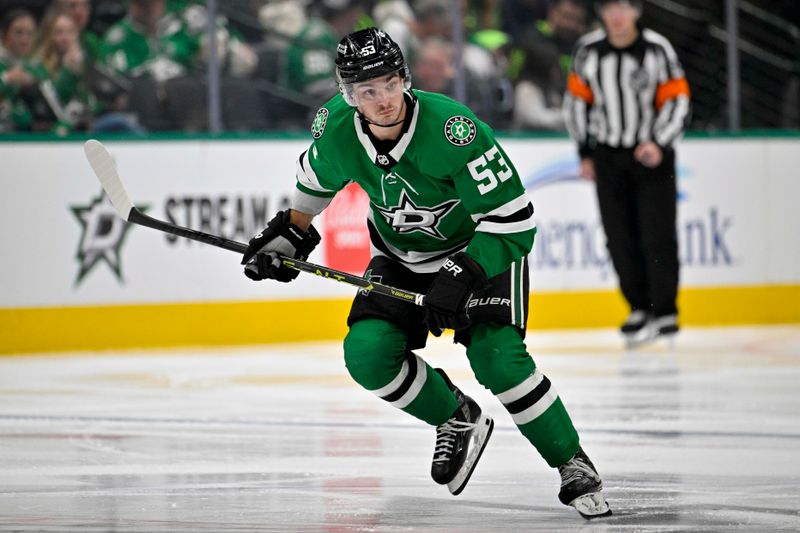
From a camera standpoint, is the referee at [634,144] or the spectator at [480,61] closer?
the referee at [634,144]

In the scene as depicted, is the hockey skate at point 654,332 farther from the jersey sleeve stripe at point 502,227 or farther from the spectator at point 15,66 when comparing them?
the jersey sleeve stripe at point 502,227

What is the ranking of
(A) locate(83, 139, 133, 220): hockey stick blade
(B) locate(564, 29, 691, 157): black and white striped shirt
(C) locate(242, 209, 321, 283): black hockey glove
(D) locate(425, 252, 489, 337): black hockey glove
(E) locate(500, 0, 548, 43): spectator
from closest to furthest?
1. (D) locate(425, 252, 489, 337): black hockey glove
2. (C) locate(242, 209, 321, 283): black hockey glove
3. (A) locate(83, 139, 133, 220): hockey stick blade
4. (B) locate(564, 29, 691, 157): black and white striped shirt
5. (E) locate(500, 0, 548, 43): spectator

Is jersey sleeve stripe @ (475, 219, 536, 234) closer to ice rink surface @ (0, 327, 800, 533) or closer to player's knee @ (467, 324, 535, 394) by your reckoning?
player's knee @ (467, 324, 535, 394)

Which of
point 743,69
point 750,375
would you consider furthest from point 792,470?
point 743,69

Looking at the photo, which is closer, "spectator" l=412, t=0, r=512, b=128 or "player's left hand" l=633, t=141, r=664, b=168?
"player's left hand" l=633, t=141, r=664, b=168

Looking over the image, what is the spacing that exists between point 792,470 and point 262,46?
174 inches

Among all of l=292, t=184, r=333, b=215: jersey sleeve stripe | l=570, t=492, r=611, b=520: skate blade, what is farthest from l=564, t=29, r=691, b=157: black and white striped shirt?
l=570, t=492, r=611, b=520: skate blade

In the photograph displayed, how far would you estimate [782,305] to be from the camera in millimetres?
7809

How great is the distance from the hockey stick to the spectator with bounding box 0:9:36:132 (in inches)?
139

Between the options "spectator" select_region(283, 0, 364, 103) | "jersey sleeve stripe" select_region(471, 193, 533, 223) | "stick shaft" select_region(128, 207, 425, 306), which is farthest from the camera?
"spectator" select_region(283, 0, 364, 103)

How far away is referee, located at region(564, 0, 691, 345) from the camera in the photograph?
6.81 meters

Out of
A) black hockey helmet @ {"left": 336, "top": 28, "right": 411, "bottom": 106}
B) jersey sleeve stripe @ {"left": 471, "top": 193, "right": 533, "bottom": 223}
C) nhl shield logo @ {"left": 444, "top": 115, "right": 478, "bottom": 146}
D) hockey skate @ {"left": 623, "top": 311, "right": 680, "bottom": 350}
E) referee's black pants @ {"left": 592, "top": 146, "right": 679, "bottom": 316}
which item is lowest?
hockey skate @ {"left": 623, "top": 311, "right": 680, "bottom": 350}

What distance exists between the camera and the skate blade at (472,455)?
317cm

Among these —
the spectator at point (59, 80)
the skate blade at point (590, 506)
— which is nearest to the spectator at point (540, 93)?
the spectator at point (59, 80)
